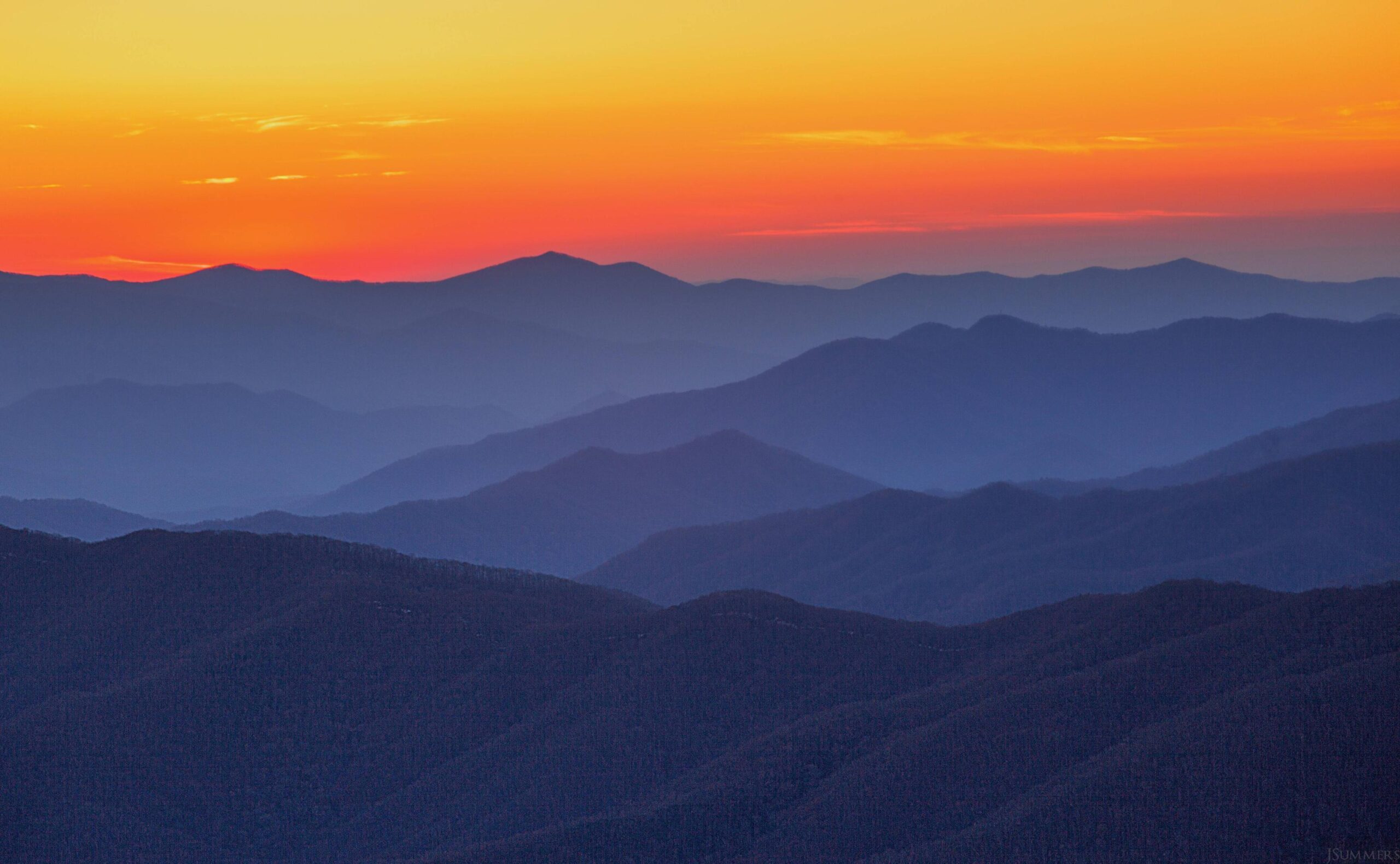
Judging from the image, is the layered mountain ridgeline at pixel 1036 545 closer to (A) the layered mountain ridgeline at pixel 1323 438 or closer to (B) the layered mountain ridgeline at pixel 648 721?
(A) the layered mountain ridgeline at pixel 1323 438

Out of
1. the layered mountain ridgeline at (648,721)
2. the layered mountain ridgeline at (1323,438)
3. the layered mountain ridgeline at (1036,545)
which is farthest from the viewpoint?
the layered mountain ridgeline at (1323,438)

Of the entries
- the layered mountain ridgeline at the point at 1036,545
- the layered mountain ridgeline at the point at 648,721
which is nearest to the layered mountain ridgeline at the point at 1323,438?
the layered mountain ridgeline at the point at 1036,545

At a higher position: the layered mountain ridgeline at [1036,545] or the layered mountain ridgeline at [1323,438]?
the layered mountain ridgeline at [1323,438]

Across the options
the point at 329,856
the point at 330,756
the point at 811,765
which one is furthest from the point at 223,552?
the point at 811,765

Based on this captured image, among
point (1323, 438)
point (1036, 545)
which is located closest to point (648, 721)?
point (1036, 545)

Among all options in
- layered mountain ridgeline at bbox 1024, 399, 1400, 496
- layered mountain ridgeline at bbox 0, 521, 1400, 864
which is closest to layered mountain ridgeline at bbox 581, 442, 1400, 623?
layered mountain ridgeline at bbox 1024, 399, 1400, 496

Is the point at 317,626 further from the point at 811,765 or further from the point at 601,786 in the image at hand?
the point at 811,765
